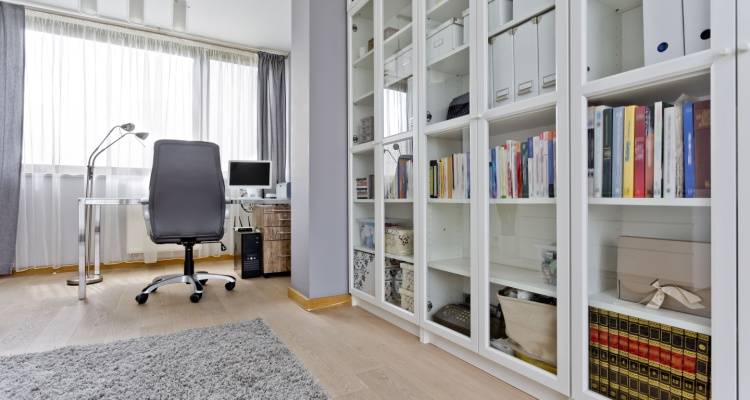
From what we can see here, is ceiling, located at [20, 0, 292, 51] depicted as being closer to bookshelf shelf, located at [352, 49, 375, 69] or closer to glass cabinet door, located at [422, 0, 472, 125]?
bookshelf shelf, located at [352, 49, 375, 69]

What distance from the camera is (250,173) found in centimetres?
393

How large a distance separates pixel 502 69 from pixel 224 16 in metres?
3.27

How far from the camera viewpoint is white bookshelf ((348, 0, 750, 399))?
0.87m

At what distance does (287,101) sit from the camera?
4.55m

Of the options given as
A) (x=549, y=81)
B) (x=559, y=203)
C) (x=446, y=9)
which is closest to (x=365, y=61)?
(x=446, y=9)

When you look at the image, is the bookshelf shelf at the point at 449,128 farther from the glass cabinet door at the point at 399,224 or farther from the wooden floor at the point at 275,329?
the wooden floor at the point at 275,329

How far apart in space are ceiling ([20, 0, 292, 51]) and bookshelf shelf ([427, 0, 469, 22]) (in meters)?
2.28

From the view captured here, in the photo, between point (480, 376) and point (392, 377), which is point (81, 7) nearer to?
point (392, 377)

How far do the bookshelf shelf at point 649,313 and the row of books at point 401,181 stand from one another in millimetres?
999

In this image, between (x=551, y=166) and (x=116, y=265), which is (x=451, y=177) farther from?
(x=116, y=265)

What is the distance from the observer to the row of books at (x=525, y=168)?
4.15 ft

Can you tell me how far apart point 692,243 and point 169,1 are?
4.11 meters

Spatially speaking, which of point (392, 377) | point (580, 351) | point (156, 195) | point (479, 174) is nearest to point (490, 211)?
point (479, 174)

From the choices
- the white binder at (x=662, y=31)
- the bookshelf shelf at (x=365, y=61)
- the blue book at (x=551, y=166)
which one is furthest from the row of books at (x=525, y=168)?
the bookshelf shelf at (x=365, y=61)
